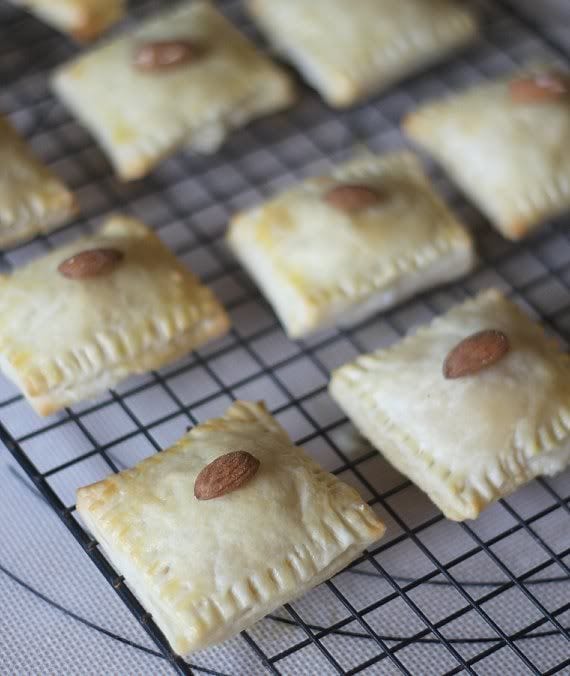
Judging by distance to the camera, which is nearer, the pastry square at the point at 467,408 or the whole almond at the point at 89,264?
the pastry square at the point at 467,408

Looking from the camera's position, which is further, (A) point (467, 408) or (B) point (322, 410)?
(B) point (322, 410)

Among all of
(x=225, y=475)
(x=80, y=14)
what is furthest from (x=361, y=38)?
(x=225, y=475)

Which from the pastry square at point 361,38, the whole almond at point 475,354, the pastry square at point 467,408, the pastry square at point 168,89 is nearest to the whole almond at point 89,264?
the pastry square at point 168,89

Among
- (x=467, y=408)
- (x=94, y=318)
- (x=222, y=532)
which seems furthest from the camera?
(x=94, y=318)

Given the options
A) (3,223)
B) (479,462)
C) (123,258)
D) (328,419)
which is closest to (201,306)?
(123,258)

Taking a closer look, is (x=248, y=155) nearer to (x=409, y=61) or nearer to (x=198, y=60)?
(x=198, y=60)

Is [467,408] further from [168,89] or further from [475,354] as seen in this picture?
[168,89]

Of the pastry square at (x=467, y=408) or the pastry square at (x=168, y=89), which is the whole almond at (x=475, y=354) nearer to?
the pastry square at (x=467, y=408)
